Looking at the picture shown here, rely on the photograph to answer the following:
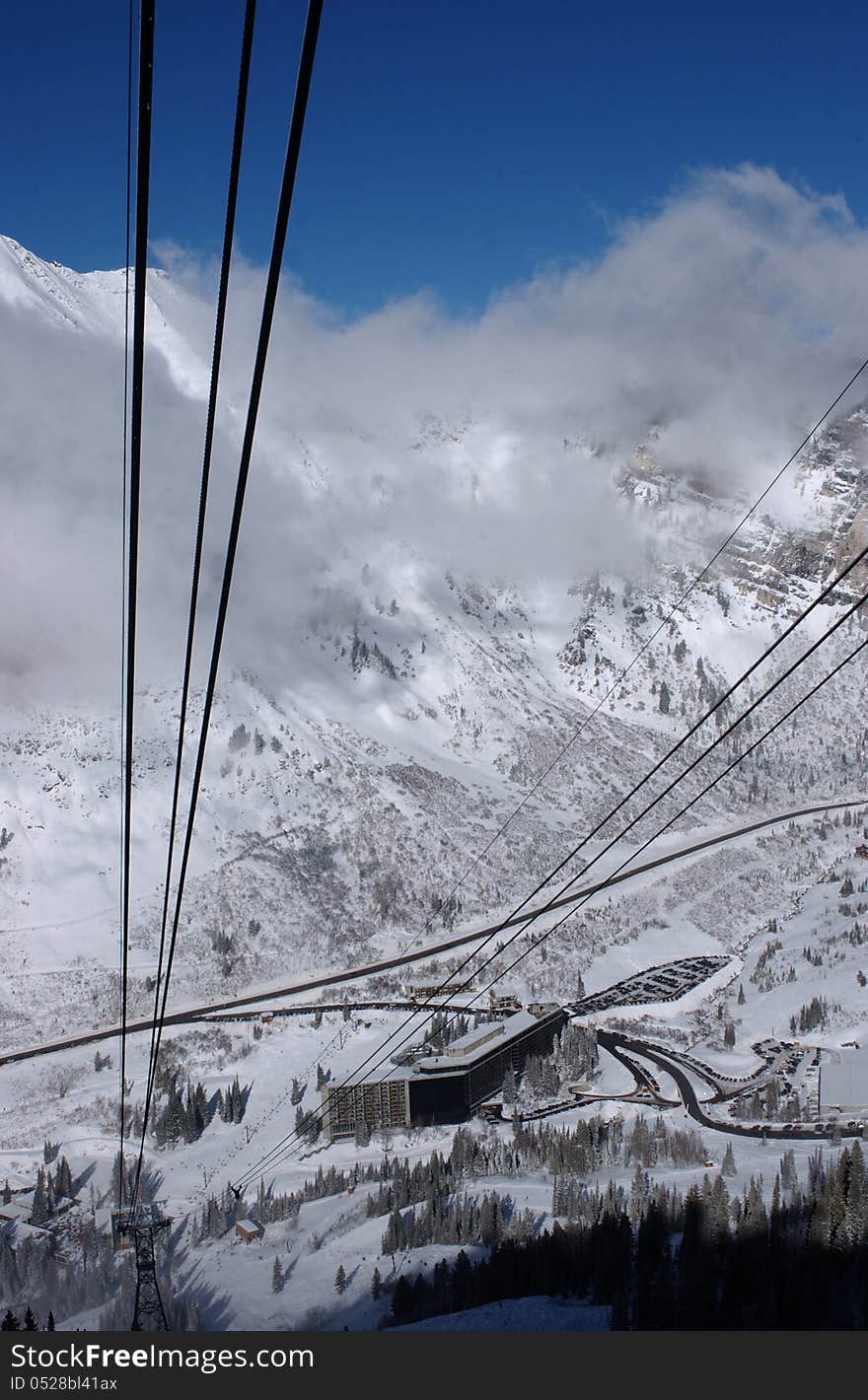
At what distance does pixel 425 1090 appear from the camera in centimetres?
8881

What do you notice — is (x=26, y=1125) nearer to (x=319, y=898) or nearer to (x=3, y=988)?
(x=3, y=988)

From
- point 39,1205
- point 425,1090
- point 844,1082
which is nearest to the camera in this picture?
point 39,1205

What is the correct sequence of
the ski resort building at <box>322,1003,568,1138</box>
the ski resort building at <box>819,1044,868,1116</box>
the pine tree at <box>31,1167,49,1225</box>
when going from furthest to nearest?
the ski resort building at <box>322,1003,568,1138</box> < the ski resort building at <box>819,1044,868,1116</box> < the pine tree at <box>31,1167,49,1225</box>

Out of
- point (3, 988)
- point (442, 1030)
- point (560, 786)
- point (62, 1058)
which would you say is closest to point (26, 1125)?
point (62, 1058)

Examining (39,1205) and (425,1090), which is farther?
(425,1090)

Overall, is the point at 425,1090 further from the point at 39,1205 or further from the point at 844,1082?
the point at 844,1082

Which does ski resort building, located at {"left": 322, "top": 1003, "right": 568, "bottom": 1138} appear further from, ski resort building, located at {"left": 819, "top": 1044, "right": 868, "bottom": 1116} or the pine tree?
ski resort building, located at {"left": 819, "top": 1044, "right": 868, "bottom": 1116}

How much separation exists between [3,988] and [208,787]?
5298 centimetres

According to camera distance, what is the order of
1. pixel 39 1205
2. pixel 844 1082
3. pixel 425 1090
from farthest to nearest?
pixel 844 1082 < pixel 425 1090 < pixel 39 1205

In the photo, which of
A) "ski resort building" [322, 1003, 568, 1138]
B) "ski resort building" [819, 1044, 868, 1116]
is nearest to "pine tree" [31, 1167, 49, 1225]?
"ski resort building" [322, 1003, 568, 1138]

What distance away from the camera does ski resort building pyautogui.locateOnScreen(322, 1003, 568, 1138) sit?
8606 cm

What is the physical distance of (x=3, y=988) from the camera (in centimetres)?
11131

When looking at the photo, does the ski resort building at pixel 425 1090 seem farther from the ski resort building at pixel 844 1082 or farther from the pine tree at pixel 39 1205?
the ski resort building at pixel 844 1082

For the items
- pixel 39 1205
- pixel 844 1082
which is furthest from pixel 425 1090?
pixel 844 1082
